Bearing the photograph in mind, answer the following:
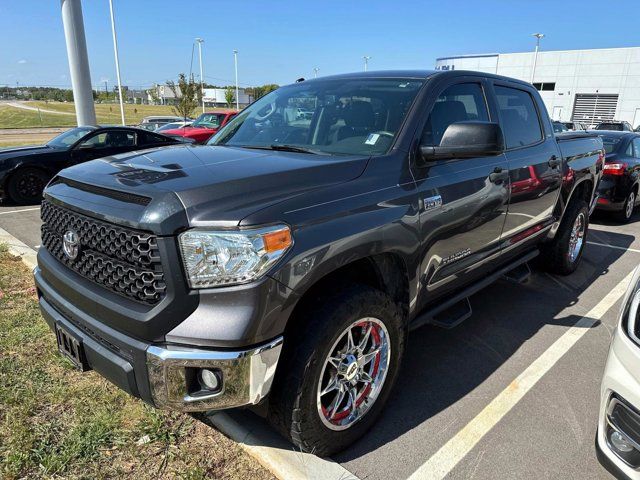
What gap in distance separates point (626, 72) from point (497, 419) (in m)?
54.6

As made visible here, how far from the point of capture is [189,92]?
102ft

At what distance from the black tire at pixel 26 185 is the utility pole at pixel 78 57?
5556 mm

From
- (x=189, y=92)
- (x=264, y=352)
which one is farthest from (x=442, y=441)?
(x=189, y=92)

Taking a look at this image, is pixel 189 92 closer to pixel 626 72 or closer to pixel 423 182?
pixel 423 182

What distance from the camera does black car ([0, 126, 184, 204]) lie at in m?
8.65

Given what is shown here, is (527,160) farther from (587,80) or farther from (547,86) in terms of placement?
(547,86)

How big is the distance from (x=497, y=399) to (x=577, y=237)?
315cm

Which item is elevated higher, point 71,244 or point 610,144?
point 71,244

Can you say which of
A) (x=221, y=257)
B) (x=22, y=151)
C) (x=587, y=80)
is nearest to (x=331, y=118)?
(x=221, y=257)

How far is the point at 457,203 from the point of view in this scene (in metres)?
2.99

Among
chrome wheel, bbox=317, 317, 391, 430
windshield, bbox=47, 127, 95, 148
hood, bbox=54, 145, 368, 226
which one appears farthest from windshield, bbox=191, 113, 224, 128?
chrome wheel, bbox=317, 317, 391, 430

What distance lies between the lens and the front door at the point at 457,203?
281 centimetres

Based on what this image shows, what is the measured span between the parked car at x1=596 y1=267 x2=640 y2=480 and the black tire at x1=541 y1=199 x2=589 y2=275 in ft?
10.1

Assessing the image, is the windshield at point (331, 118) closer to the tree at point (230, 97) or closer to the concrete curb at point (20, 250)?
the concrete curb at point (20, 250)
